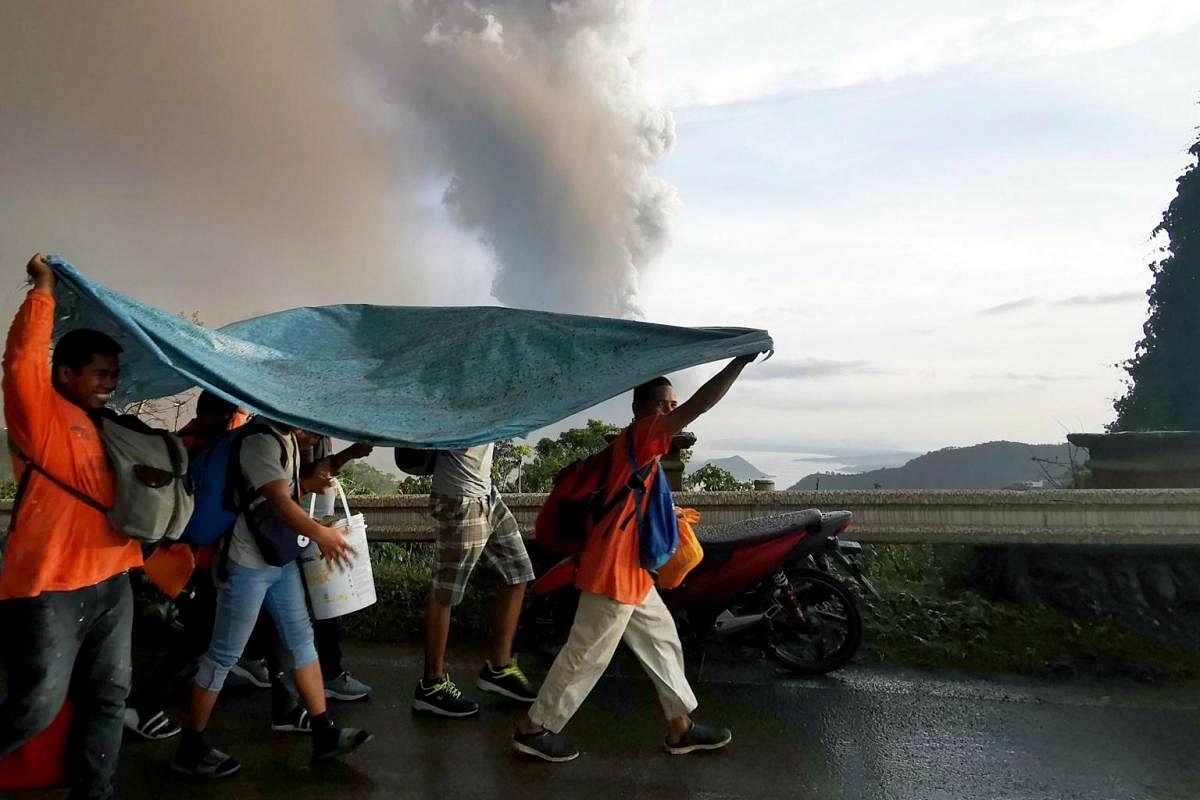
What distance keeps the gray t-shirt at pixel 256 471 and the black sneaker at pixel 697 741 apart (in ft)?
6.21

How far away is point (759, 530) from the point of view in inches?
202

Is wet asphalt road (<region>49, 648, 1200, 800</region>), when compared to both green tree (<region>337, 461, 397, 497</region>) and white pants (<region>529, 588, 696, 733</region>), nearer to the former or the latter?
white pants (<region>529, 588, 696, 733</region>)

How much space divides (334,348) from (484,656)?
2328 mm

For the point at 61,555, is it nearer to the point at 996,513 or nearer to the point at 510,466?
the point at 996,513

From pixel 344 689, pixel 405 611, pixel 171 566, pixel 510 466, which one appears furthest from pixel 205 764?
pixel 510 466

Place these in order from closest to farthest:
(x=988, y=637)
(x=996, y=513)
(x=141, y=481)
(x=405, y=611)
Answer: (x=141, y=481)
(x=988, y=637)
(x=996, y=513)
(x=405, y=611)

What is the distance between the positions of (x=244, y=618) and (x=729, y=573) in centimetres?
242

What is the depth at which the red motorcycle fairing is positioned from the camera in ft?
16.4

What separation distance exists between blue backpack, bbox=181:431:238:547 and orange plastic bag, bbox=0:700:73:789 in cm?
79

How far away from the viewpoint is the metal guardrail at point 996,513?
18.6 ft

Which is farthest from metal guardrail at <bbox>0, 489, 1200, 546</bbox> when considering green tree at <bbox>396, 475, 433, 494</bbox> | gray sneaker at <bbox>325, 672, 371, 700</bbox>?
green tree at <bbox>396, 475, 433, 494</bbox>

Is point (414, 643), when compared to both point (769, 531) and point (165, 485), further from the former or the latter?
point (165, 485)

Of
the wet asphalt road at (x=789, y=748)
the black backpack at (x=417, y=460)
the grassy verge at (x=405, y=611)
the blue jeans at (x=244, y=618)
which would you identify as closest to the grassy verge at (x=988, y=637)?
the wet asphalt road at (x=789, y=748)

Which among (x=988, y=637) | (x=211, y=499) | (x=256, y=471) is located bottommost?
(x=988, y=637)
